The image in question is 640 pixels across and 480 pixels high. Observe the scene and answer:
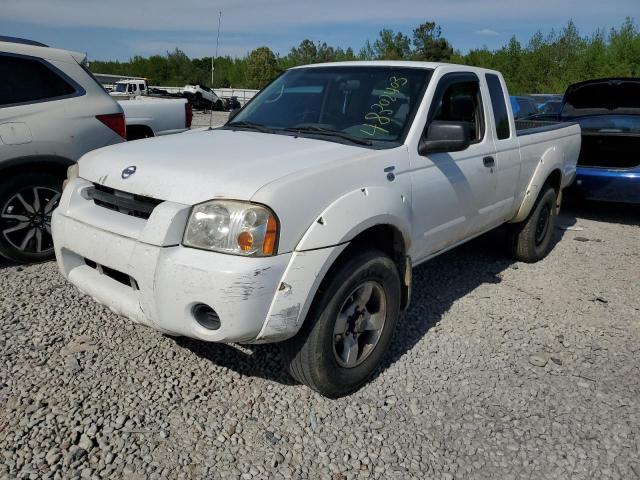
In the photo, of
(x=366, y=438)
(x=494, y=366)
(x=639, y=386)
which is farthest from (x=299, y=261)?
(x=639, y=386)

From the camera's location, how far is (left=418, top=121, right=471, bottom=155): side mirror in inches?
126

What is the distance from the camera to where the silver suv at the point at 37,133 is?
441cm

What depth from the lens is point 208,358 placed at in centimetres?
328

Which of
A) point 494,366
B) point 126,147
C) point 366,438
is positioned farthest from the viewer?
point 494,366

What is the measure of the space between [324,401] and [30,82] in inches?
150

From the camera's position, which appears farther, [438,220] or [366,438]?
[438,220]

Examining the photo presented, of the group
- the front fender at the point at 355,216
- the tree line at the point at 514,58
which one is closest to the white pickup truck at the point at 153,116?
the front fender at the point at 355,216

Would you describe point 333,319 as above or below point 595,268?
above

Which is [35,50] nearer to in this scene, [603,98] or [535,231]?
[535,231]

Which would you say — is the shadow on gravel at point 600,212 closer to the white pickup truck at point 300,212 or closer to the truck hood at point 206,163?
the white pickup truck at point 300,212

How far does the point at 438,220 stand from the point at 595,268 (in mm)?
2787

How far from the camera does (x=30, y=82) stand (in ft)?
15.2

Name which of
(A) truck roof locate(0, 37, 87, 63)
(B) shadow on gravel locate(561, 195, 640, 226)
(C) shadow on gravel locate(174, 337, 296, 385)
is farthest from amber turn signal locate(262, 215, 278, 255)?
(B) shadow on gravel locate(561, 195, 640, 226)

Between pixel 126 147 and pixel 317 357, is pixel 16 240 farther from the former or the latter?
pixel 317 357
